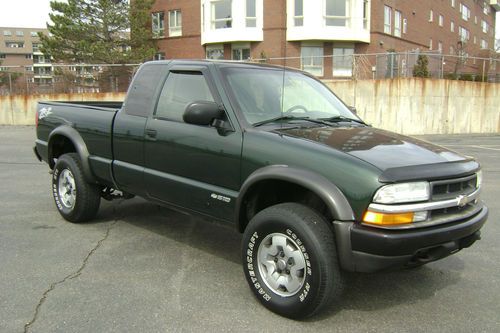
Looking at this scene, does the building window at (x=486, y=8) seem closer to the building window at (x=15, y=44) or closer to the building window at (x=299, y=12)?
the building window at (x=299, y=12)

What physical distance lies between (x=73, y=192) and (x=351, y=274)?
3.33 m

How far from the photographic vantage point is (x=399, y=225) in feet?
10.2

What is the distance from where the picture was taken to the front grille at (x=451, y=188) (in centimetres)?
327

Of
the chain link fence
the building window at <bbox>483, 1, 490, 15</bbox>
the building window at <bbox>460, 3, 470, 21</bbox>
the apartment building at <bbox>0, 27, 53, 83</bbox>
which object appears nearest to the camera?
the chain link fence

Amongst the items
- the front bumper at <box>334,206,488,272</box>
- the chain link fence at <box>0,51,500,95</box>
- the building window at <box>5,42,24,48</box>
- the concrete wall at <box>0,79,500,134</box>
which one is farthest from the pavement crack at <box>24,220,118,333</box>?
the building window at <box>5,42,24,48</box>

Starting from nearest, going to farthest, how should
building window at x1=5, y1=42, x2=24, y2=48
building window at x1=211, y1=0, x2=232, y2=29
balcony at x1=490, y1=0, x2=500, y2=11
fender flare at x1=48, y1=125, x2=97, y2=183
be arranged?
fender flare at x1=48, y1=125, x2=97, y2=183 < building window at x1=211, y1=0, x2=232, y2=29 < balcony at x1=490, y1=0, x2=500, y2=11 < building window at x1=5, y1=42, x2=24, y2=48

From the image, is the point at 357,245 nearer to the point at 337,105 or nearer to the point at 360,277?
the point at 360,277

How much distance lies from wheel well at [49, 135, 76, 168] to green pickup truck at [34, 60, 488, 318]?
0.75 m

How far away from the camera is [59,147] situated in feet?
→ 20.7

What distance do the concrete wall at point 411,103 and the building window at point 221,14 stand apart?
676 inches

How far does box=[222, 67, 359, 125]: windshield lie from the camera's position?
4112 mm

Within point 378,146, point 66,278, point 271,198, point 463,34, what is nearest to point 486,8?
point 463,34

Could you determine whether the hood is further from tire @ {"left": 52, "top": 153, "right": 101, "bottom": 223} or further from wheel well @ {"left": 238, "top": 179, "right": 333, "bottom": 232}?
tire @ {"left": 52, "top": 153, "right": 101, "bottom": 223}

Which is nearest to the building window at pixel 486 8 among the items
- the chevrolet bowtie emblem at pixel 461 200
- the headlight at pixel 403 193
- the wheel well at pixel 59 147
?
the wheel well at pixel 59 147
